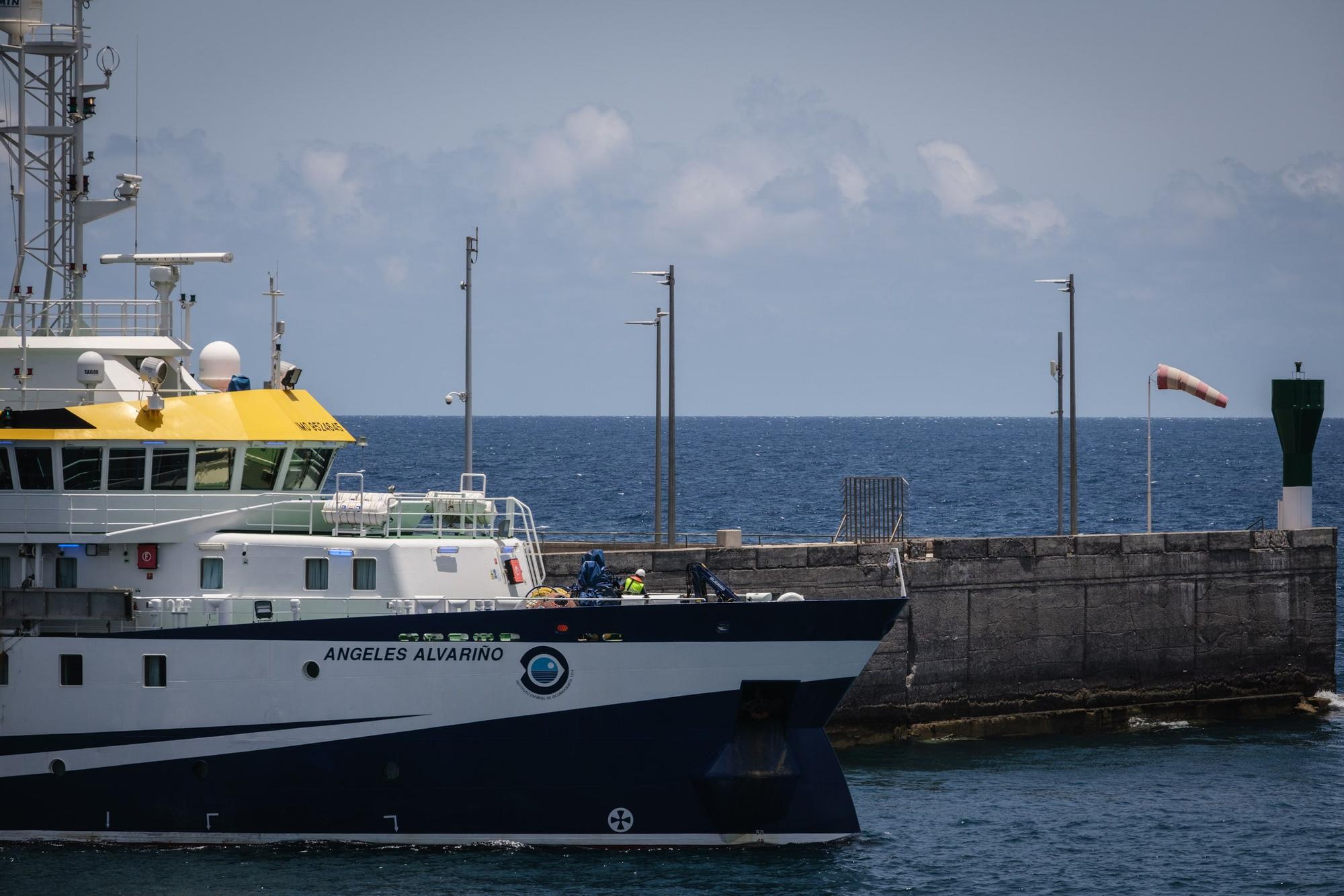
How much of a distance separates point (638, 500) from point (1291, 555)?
5209 cm

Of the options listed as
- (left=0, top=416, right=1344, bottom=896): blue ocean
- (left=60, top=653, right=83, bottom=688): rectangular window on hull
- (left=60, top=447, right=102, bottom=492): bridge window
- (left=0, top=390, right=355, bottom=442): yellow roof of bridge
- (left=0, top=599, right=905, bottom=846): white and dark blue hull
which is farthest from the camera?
(left=60, top=447, right=102, bottom=492): bridge window

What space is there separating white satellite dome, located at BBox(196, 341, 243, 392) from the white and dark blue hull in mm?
4393

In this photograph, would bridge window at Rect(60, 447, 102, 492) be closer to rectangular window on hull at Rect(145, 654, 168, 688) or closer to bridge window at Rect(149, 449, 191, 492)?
bridge window at Rect(149, 449, 191, 492)

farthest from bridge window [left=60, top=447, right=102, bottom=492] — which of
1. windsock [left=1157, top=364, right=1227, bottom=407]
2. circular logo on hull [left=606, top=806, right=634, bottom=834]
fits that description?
windsock [left=1157, top=364, right=1227, bottom=407]

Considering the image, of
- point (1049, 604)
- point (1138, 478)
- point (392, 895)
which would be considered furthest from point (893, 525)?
point (1138, 478)

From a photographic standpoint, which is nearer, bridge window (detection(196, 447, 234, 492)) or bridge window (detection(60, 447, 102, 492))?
bridge window (detection(60, 447, 102, 492))

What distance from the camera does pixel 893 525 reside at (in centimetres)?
3180

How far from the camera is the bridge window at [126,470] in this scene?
21.3 metres

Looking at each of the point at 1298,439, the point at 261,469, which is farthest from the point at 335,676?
the point at 1298,439

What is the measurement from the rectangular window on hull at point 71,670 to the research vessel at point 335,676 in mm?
27

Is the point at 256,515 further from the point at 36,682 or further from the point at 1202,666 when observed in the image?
the point at 1202,666

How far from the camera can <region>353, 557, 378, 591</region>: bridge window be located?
21.0 metres

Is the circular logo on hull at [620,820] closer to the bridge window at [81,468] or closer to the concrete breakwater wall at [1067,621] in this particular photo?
the bridge window at [81,468]

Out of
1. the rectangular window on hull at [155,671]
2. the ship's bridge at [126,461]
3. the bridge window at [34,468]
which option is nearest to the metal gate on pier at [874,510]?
the ship's bridge at [126,461]
